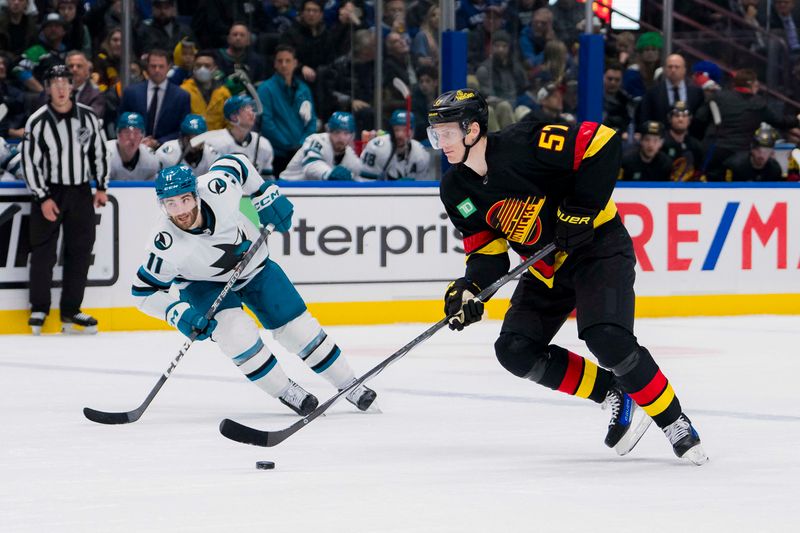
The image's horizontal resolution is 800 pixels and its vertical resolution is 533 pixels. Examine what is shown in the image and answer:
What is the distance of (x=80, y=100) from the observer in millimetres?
8750

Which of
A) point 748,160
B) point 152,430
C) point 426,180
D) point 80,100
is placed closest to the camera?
point 152,430

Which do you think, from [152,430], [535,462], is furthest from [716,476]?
[152,430]

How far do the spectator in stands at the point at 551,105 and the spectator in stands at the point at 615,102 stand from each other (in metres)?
0.57

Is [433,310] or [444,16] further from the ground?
[444,16]

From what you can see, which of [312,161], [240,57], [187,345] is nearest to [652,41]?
[312,161]

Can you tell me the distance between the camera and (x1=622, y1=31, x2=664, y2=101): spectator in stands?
10805 mm

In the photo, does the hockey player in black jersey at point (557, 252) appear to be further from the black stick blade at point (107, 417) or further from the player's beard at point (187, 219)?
the black stick blade at point (107, 417)

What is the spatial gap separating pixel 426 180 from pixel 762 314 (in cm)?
245

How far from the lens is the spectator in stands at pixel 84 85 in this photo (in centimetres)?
866

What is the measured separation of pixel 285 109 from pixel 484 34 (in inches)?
56.6

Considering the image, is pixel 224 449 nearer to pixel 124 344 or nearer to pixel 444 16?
pixel 124 344

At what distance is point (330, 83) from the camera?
376 inches

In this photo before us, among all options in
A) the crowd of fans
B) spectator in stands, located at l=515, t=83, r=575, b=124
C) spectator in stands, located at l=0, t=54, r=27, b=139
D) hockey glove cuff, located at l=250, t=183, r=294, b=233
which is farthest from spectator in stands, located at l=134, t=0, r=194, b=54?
hockey glove cuff, located at l=250, t=183, r=294, b=233

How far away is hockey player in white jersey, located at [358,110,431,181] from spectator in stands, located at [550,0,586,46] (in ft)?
3.99
